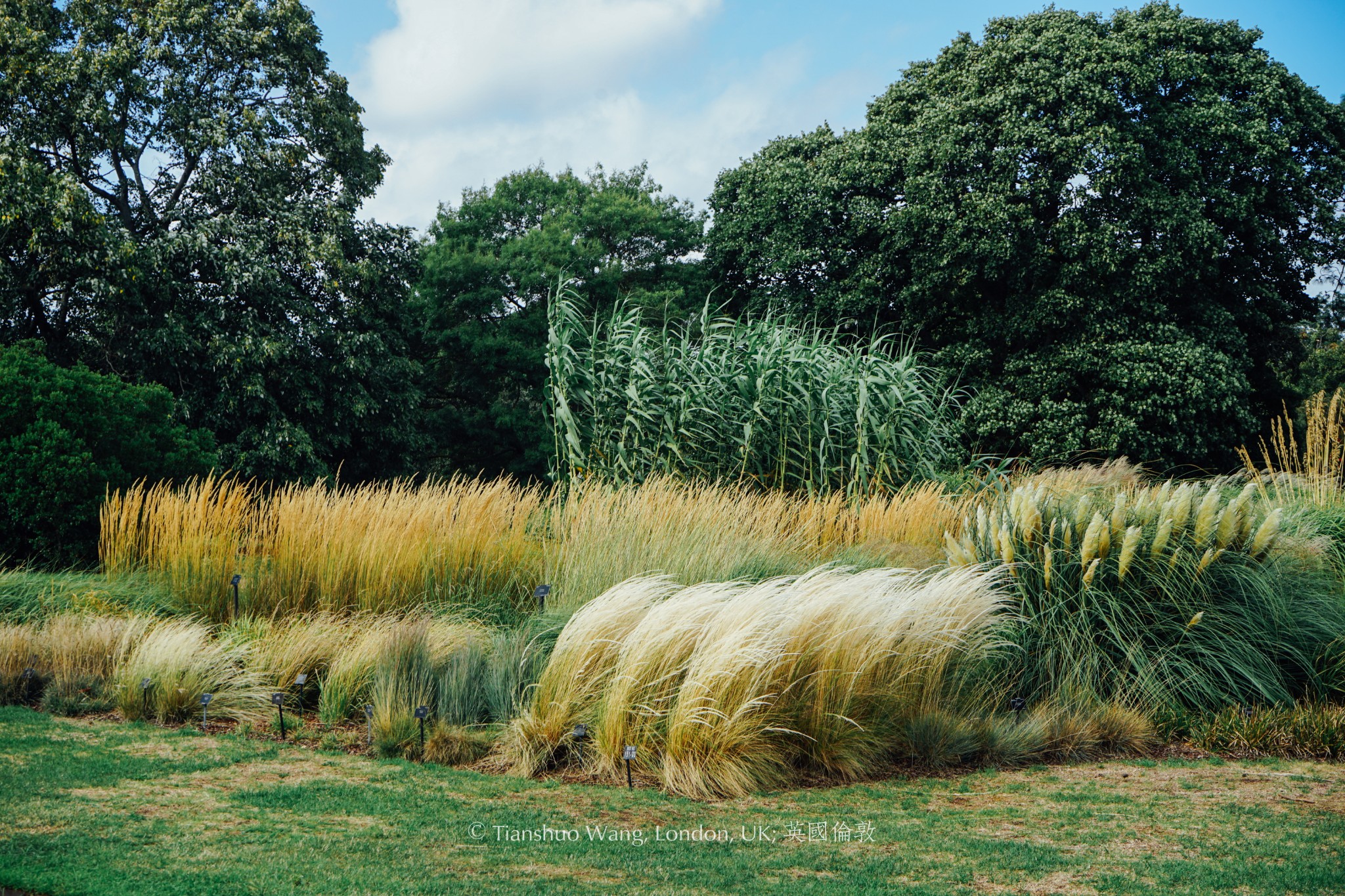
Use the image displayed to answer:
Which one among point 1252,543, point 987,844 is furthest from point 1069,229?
point 987,844

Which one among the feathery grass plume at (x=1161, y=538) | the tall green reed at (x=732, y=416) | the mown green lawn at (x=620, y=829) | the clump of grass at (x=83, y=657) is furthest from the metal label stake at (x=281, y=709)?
the feathery grass plume at (x=1161, y=538)

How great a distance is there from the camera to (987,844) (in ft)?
11.1

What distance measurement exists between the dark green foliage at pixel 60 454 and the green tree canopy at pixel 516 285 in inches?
536

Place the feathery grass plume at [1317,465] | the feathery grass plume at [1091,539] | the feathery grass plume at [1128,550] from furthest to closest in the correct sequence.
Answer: the feathery grass plume at [1317,465] < the feathery grass plume at [1091,539] < the feathery grass plume at [1128,550]

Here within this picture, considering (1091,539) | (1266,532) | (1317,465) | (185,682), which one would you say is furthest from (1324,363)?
(185,682)

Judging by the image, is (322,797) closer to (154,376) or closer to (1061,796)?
(1061,796)

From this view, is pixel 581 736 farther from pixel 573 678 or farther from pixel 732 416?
pixel 732 416

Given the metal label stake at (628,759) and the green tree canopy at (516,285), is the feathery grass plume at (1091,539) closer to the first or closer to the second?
the metal label stake at (628,759)

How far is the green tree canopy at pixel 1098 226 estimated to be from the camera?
17.1m

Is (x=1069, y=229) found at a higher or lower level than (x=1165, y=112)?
lower

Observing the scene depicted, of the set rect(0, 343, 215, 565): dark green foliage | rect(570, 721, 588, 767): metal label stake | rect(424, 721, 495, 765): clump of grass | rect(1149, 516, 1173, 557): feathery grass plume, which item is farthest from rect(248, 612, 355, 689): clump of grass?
rect(1149, 516, 1173, 557): feathery grass plume

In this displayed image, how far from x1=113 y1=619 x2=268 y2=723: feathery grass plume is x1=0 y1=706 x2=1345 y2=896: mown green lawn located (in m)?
0.66

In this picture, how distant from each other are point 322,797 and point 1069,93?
59.3 ft

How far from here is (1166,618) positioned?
532cm
